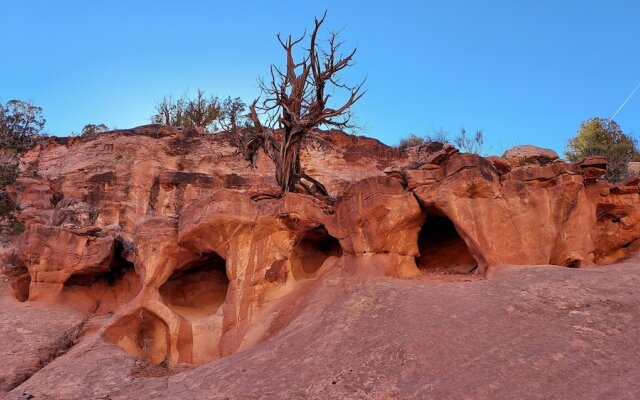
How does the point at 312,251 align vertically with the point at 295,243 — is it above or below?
below

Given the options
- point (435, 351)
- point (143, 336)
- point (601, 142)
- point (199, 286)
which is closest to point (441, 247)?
point (435, 351)

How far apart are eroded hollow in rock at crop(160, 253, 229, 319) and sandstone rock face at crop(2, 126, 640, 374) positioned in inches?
1.1

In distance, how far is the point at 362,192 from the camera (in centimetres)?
951

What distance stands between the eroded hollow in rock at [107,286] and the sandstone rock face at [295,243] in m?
0.03

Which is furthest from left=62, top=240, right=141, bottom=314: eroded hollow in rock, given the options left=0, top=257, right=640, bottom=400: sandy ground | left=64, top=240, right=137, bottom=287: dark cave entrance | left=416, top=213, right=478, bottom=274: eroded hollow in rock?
left=416, top=213, right=478, bottom=274: eroded hollow in rock

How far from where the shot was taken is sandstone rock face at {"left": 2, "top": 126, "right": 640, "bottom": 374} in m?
8.79

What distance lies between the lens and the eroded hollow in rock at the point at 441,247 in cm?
993

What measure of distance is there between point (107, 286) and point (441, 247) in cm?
790

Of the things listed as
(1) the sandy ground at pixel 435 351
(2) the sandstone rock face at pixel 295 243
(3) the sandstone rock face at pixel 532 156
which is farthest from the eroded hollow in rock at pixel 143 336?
(3) the sandstone rock face at pixel 532 156

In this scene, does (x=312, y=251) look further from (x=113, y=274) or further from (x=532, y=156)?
(x=113, y=274)

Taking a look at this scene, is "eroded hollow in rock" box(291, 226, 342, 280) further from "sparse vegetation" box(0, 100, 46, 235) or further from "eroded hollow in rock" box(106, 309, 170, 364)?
"sparse vegetation" box(0, 100, 46, 235)

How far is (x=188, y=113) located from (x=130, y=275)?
45.7ft

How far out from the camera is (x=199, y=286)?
12.0m

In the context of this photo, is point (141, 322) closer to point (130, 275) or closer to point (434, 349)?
point (130, 275)
